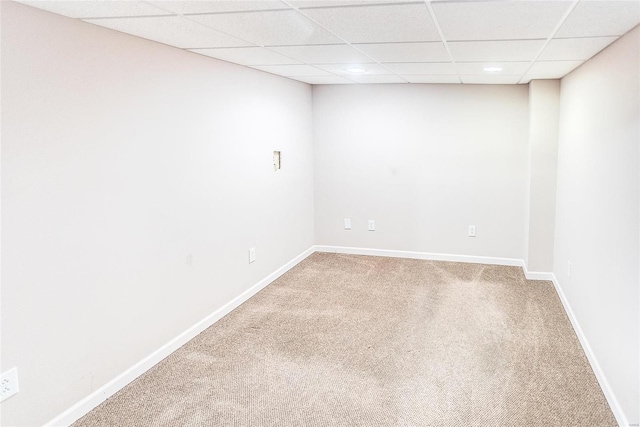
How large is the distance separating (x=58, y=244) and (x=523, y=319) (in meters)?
3.21

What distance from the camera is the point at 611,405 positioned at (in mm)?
2467

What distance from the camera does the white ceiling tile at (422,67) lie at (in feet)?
11.7

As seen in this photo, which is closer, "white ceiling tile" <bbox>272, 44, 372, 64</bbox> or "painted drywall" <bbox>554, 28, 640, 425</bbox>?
"painted drywall" <bbox>554, 28, 640, 425</bbox>

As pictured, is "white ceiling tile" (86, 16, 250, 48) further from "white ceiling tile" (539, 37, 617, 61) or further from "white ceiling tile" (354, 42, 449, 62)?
"white ceiling tile" (539, 37, 617, 61)

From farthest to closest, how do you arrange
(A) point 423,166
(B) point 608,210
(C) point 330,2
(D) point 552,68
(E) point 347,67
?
(A) point 423,166 < (E) point 347,67 < (D) point 552,68 < (B) point 608,210 < (C) point 330,2

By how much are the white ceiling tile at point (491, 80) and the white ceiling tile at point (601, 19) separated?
1959mm

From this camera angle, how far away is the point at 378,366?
2988mm

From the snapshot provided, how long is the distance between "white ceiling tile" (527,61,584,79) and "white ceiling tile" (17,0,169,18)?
8.56 ft

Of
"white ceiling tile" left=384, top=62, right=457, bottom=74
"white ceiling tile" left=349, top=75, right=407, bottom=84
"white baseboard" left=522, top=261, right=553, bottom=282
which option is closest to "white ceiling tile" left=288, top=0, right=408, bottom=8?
"white ceiling tile" left=384, top=62, right=457, bottom=74

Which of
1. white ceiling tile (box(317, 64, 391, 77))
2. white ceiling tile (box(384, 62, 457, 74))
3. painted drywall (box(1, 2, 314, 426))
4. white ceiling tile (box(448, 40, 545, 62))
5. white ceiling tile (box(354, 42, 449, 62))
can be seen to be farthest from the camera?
white ceiling tile (box(317, 64, 391, 77))

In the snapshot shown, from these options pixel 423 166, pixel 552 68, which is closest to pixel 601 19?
pixel 552 68

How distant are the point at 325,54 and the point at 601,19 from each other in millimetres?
1594

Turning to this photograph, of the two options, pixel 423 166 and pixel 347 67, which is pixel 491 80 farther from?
pixel 347 67

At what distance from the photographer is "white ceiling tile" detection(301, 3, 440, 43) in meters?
2.01
